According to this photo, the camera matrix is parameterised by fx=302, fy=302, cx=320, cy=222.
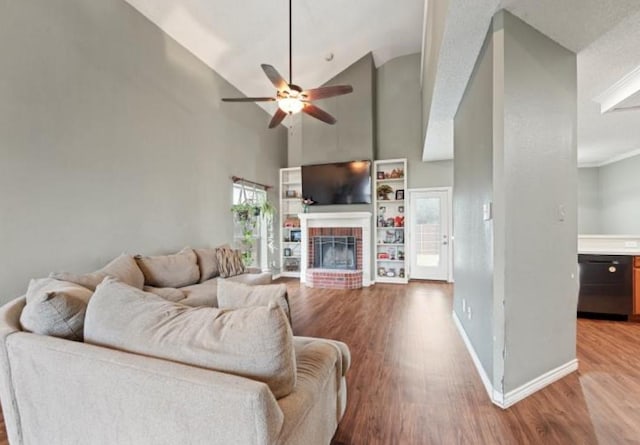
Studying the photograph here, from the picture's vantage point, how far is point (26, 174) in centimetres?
258

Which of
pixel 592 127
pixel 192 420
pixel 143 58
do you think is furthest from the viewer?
pixel 592 127

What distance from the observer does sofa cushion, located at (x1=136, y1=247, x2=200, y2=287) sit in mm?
3340

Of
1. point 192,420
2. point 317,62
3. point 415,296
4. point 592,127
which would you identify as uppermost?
point 317,62

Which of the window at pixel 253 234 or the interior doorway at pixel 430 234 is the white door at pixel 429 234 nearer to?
the interior doorway at pixel 430 234

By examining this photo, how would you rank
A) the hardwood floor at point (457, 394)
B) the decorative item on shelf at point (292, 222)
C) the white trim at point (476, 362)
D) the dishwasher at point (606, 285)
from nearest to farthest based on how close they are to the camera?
the hardwood floor at point (457, 394) → the white trim at point (476, 362) → the dishwasher at point (606, 285) → the decorative item on shelf at point (292, 222)

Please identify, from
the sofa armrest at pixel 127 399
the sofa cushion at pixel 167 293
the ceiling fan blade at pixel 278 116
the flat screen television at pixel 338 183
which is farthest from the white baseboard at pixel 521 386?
the flat screen television at pixel 338 183

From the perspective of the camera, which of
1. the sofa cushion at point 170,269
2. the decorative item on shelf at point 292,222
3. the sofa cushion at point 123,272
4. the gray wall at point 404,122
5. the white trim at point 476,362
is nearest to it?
the white trim at point 476,362

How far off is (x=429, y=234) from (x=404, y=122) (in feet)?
7.96

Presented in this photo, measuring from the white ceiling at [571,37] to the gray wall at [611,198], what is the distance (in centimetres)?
257

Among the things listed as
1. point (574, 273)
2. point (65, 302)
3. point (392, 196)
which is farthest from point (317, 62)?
point (65, 302)

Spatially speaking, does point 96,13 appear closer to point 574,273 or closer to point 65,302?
point 65,302

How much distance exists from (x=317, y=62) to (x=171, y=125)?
3.09 m

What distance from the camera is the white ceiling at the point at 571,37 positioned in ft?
6.21

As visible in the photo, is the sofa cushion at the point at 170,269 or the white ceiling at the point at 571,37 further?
the sofa cushion at the point at 170,269
